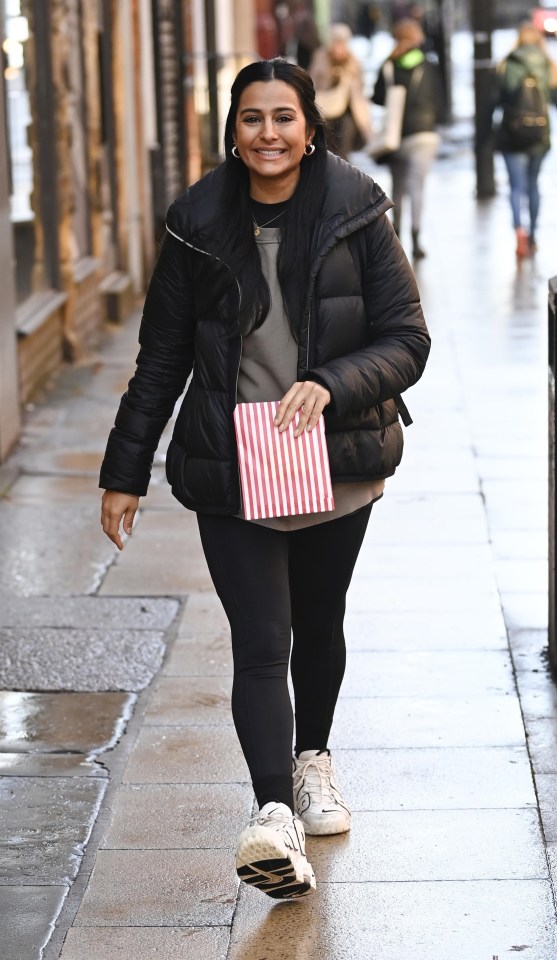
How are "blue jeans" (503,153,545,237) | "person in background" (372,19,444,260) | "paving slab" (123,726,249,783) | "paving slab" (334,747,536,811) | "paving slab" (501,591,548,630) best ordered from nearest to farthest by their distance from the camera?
"paving slab" (334,747,536,811)
"paving slab" (123,726,249,783)
"paving slab" (501,591,548,630)
"blue jeans" (503,153,545,237)
"person in background" (372,19,444,260)

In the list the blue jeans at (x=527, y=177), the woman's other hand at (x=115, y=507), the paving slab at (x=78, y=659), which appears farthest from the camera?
the blue jeans at (x=527, y=177)

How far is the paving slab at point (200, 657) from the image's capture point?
→ 5.36m

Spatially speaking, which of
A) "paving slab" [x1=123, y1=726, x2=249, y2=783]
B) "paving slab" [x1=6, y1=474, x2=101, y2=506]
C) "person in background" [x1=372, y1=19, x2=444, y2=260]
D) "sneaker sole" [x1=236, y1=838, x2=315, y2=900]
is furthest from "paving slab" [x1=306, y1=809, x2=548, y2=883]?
"person in background" [x1=372, y1=19, x2=444, y2=260]

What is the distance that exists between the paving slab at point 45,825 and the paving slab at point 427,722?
0.73 m

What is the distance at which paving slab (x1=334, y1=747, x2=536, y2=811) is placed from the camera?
431 centimetres

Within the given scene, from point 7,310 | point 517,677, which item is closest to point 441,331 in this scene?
point 7,310

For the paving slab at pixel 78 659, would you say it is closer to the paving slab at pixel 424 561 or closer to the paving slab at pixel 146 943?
the paving slab at pixel 424 561

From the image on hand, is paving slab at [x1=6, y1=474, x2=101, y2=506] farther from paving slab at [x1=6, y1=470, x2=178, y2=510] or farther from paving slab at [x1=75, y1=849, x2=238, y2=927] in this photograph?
paving slab at [x1=75, y1=849, x2=238, y2=927]

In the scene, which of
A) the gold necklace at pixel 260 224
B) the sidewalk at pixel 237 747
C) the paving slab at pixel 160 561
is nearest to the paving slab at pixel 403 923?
the sidewalk at pixel 237 747

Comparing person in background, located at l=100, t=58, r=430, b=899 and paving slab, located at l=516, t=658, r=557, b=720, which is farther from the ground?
person in background, located at l=100, t=58, r=430, b=899

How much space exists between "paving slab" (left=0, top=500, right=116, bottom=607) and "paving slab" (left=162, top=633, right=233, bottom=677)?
77cm

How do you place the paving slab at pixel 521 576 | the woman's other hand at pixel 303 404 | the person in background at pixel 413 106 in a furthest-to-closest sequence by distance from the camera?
the person in background at pixel 413 106
the paving slab at pixel 521 576
the woman's other hand at pixel 303 404

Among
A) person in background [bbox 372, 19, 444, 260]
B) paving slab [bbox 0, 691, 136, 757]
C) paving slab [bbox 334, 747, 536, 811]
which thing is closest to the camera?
paving slab [bbox 334, 747, 536, 811]

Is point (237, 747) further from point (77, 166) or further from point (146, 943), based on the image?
point (77, 166)
